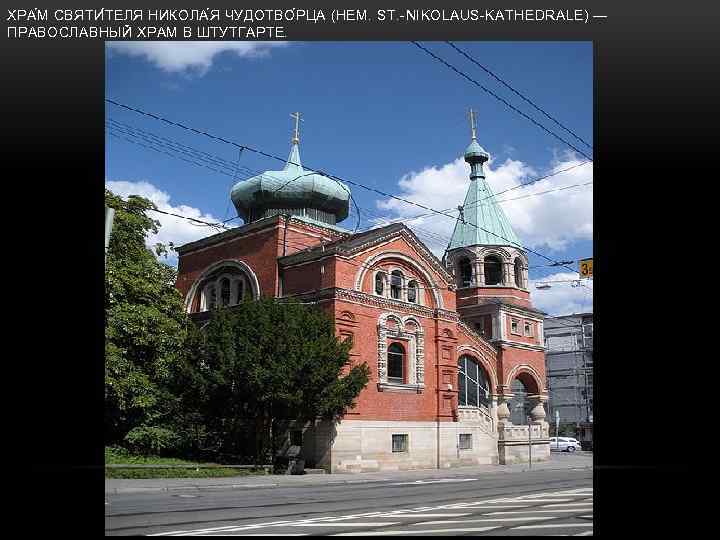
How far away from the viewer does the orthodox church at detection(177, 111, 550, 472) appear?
2803cm

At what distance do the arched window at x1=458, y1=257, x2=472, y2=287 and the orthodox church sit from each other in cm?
7

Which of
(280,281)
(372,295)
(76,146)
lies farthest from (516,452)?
(76,146)

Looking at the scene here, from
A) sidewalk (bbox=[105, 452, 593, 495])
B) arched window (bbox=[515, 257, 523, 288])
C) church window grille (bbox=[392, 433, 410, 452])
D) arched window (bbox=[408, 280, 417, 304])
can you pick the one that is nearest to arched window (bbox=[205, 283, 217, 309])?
arched window (bbox=[408, 280, 417, 304])

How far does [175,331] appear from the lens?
25.1m

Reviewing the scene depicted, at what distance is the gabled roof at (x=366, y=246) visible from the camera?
28.4 metres

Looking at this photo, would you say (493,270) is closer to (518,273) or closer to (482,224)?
(518,273)

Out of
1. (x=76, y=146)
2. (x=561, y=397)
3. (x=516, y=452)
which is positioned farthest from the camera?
(x=561, y=397)

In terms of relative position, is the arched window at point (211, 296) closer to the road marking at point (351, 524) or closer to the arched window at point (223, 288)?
the arched window at point (223, 288)

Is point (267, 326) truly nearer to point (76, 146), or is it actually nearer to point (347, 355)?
point (347, 355)

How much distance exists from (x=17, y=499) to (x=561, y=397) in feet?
194

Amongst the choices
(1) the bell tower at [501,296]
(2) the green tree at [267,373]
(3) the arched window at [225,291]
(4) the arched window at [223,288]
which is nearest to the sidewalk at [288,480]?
(2) the green tree at [267,373]

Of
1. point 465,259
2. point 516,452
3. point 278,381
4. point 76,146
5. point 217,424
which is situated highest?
point 465,259

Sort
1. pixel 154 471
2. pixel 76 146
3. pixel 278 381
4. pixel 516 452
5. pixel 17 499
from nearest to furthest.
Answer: pixel 17 499 < pixel 76 146 < pixel 154 471 < pixel 278 381 < pixel 516 452

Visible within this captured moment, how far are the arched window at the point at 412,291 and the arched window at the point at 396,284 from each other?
71cm
